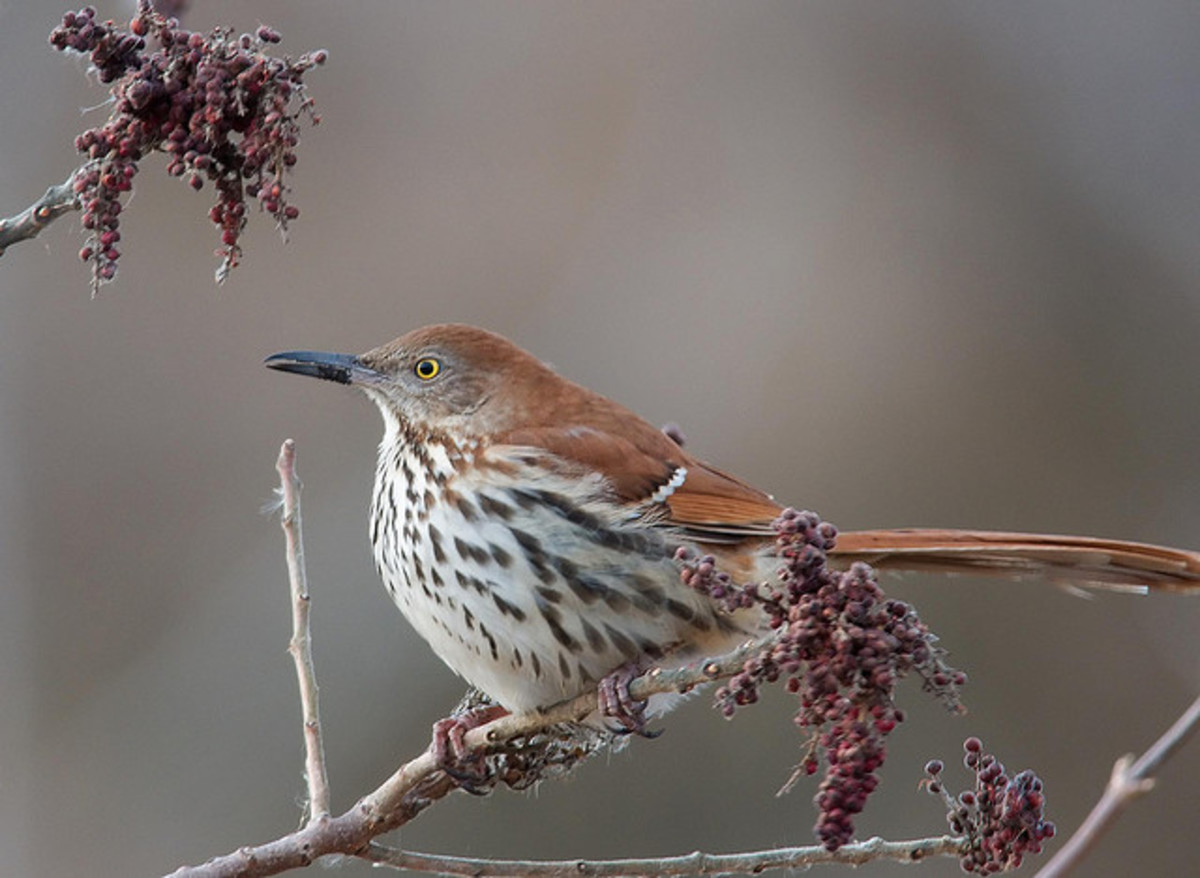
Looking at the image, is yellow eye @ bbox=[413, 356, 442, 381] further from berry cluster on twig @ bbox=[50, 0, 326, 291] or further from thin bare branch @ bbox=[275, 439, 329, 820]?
berry cluster on twig @ bbox=[50, 0, 326, 291]

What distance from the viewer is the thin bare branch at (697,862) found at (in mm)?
2445

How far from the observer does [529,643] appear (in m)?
3.13

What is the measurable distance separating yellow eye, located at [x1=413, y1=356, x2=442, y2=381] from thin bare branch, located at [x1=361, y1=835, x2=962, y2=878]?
4.46ft

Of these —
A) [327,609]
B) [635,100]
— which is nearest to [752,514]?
[327,609]

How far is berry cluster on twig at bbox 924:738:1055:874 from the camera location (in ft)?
7.42

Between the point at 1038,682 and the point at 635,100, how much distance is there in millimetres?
4107

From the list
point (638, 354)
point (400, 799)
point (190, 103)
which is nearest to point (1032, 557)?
point (400, 799)

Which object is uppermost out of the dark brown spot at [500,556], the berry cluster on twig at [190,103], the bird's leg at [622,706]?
the berry cluster on twig at [190,103]

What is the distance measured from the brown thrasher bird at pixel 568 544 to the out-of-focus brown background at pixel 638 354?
102 inches

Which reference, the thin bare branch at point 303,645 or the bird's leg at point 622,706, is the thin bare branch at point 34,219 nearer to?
the thin bare branch at point 303,645

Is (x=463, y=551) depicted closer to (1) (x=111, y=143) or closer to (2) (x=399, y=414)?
(2) (x=399, y=414)

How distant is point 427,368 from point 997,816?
6.11ft

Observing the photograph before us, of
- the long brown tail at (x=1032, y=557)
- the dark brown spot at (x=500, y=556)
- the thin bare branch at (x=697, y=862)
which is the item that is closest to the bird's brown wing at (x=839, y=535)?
the long brown tail at (x=1032, y=557)

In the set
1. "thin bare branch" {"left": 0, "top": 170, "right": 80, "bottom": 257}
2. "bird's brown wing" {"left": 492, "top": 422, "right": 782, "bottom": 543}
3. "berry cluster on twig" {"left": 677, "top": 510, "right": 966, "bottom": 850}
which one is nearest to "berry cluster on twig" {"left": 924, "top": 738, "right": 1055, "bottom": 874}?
"berry cluster on twig" {"left": 677, "top": 510, "right": 966, "bottom": 850}
